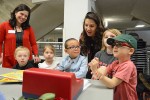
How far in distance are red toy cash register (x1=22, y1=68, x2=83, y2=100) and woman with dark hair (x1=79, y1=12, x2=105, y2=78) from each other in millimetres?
1117

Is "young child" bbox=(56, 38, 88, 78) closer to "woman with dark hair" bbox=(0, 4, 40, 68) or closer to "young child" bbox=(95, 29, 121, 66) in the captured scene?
"young child" bbox=(95, 29, 121, 66)

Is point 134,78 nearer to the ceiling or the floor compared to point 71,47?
nearer to the floor

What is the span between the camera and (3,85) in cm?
101

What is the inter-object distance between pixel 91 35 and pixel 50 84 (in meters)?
1.21

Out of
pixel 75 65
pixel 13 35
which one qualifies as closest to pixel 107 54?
pixel 75 65

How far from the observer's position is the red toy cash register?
73 centimetres

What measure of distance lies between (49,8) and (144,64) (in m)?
2.94

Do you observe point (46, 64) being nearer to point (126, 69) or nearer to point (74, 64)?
point (74, 64)

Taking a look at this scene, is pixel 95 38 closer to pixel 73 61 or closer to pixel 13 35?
pixel 73 61

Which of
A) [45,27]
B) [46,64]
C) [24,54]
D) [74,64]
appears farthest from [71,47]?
[45,27]

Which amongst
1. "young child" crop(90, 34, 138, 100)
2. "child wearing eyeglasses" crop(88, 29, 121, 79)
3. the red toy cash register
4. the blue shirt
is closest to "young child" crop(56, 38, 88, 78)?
the blue shirt

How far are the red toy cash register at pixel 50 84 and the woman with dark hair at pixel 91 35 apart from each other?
44.0 inches

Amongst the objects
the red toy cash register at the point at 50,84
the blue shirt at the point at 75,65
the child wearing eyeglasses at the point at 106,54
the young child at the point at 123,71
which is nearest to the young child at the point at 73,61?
the blue shirt at the point at 75,65

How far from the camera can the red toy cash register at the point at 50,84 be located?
730 millimetres
